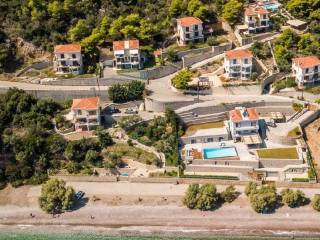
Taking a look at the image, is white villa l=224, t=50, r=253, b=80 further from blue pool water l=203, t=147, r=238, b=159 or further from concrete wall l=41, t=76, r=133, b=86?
concrete wall l=41, t=76, r=133, b=86

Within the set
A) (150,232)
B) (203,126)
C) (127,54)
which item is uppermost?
(127,54)

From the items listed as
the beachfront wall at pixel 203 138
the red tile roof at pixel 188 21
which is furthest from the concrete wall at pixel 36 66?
the beachfront wall at pixel 203 138

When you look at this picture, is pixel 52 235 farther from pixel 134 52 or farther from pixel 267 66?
pixel 267 66

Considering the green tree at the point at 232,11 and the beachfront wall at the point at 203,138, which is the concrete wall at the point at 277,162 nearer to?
the beachfront wall at the point at 203,138

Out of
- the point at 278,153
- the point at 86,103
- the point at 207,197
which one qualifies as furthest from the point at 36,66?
the point at 278,153

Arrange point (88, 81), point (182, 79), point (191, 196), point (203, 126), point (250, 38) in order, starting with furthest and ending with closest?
1. point (250, 38)
2. point (88, 81)
3. point (182, 79)
4. point (203, 126)
5. point (191, 196)

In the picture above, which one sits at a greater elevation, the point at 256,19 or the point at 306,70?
the point at 256,19

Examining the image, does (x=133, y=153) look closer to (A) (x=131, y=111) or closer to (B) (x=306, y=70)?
(A) (x=131, y=111)

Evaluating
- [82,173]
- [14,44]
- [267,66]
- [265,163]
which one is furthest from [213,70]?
[14,44]
